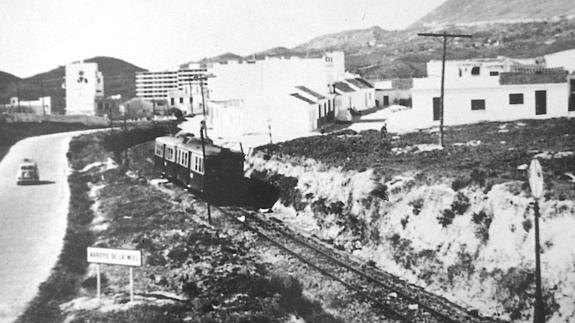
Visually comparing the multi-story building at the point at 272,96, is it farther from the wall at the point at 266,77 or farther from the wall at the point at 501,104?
the wall at the point at 501,104

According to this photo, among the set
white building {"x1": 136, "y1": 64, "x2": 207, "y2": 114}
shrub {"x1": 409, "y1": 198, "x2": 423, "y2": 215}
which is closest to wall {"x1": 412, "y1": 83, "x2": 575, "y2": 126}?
shrub {"x1": 409, "y1": 198, "x2": 423, "y2": 215}

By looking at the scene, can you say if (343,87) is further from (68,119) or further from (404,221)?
(404,221)

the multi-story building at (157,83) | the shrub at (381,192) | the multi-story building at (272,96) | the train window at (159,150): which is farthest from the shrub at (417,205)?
the multi-story building at (157,83)

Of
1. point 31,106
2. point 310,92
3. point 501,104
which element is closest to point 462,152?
point 501,104

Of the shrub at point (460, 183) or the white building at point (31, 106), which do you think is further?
the white building at point (31, 106)

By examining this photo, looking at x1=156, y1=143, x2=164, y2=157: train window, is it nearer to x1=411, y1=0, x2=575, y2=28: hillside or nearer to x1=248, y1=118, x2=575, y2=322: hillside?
x1=248, y1=118, x2=575, y2=322: hillside

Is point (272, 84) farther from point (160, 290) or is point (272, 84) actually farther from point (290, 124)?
point (160, 290)

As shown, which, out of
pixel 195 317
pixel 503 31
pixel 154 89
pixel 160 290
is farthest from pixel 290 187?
pixel 154 89
